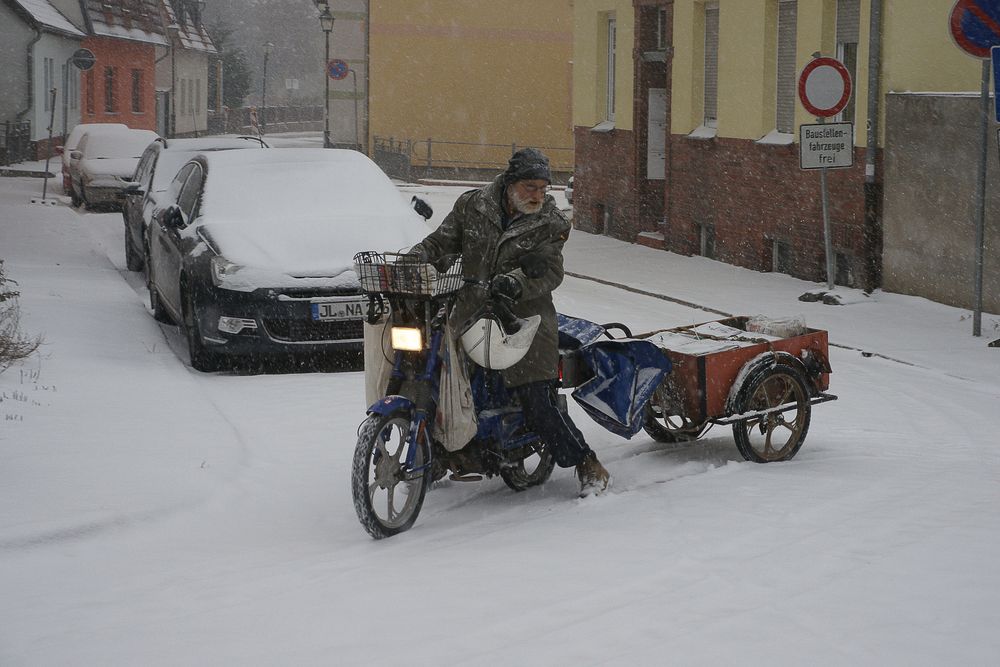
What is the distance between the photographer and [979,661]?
419cm

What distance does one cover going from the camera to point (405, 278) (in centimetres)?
582

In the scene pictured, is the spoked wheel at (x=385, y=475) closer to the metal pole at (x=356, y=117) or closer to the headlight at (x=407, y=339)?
the headlight at (x=407, y=339)

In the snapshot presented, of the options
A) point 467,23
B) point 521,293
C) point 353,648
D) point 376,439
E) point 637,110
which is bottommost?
point 353,648

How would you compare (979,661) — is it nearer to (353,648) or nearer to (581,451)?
(353,648)

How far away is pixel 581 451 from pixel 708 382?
882mm

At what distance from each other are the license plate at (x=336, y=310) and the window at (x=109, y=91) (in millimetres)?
47015

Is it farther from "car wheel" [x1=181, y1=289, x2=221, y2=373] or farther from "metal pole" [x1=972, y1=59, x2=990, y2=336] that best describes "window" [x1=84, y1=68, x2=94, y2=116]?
"metal pole" [x1=972, y1=59, x2=990, y2=336]

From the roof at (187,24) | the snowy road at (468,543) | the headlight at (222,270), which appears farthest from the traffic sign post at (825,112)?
the roof at (187,24)

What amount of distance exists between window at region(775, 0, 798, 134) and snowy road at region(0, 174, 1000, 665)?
7931 millimetres

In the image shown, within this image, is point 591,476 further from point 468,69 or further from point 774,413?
point 468,69

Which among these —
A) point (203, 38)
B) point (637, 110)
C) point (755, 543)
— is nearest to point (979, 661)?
point (755, 543)

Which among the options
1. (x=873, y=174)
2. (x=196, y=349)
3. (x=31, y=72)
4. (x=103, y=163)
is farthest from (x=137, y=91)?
(x=196, y=349)

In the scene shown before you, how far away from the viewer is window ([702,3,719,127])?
19089 millimetres

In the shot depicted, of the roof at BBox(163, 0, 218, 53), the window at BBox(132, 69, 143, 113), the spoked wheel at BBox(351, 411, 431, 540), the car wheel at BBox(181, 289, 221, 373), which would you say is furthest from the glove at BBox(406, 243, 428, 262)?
the roof at BBox(163, 0, 218, 53)
